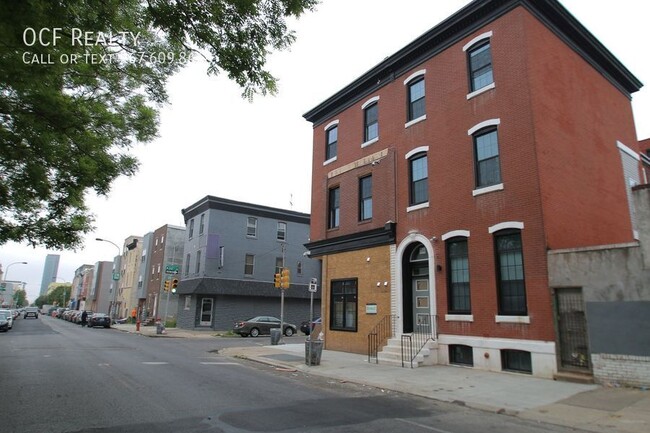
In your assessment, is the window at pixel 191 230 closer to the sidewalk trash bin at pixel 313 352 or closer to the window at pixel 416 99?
the window at pixel 416 99

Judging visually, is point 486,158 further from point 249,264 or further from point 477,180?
point 249,264

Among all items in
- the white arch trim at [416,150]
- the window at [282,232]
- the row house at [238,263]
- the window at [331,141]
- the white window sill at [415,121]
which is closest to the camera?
the white arch trim at [416,150]

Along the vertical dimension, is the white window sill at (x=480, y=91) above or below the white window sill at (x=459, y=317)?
above

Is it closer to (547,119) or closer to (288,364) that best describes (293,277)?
(288,364)

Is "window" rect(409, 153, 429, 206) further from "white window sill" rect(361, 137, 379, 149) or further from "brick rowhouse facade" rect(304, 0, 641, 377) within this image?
"white window sill" rect(361, 137, 379, 149)

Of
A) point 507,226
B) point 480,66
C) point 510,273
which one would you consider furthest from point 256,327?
point 480,66

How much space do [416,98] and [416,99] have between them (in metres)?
0.05

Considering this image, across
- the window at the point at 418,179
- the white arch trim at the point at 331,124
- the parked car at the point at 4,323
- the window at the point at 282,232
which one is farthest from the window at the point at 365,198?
the parked car at the point at 4,323

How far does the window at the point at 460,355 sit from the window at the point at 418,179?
5.52 m

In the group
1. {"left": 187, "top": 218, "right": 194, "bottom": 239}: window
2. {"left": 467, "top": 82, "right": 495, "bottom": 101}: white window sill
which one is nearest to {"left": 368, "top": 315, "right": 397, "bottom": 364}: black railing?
{"left": 467, "top": 82, "right": 495, "bottom": 101}: white window sill

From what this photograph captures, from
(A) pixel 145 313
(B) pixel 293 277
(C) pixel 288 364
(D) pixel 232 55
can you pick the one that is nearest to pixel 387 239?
(C) pixel 288 364

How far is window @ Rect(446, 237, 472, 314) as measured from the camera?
49.0ft

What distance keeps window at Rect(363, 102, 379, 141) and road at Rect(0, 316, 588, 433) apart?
1154cm

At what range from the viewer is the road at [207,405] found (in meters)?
7.09
